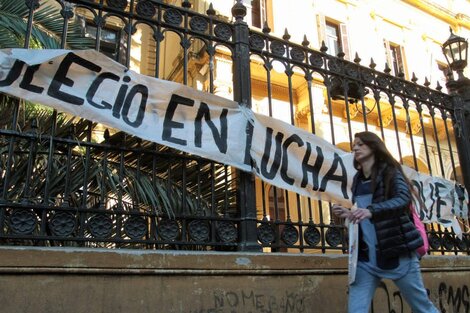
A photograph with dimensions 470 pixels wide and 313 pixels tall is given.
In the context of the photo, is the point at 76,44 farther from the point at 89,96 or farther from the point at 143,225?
the point at 143,225

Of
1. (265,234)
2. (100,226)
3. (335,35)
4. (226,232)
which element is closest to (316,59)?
(265,234)

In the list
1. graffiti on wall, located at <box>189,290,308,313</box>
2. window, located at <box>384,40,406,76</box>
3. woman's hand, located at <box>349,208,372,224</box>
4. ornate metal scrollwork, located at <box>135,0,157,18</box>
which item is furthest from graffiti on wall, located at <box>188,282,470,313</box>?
window, located at <box>384,40,406,76</box>

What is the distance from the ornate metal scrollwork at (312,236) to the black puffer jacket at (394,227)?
42.2 inches

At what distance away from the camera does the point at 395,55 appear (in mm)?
17062

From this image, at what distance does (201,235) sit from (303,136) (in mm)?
1482

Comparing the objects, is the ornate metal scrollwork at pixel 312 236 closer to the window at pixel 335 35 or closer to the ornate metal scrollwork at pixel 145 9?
the ornate metal scrollwork at pixel 145 9

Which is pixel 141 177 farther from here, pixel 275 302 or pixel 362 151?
pixel 362 151

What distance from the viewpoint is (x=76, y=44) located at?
4711 mm

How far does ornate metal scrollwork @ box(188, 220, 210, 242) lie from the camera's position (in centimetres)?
333

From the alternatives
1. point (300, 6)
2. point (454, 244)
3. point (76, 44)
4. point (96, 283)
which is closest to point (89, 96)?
point (96, 283)

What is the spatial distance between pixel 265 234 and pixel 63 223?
1.66 metres

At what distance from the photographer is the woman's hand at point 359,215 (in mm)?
2662

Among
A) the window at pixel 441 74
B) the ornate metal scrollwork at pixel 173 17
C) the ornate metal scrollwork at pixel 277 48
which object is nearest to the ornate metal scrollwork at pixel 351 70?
the ornate metal scrollwork at pixel 277 48

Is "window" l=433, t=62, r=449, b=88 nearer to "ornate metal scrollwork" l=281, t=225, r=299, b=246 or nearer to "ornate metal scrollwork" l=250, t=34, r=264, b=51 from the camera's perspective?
"ornate metal scrollwork" l=250, t=34, r=264, b=51
